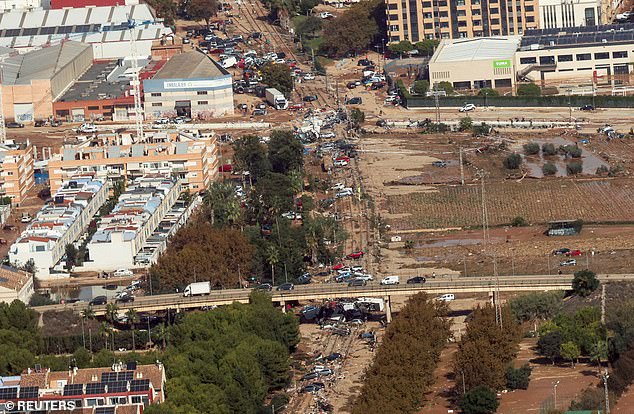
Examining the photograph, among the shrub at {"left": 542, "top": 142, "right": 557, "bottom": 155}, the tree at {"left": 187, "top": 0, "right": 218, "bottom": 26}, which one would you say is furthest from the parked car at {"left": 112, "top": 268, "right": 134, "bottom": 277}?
the tree at {"left": 187, "top": 0, "right": 218, "bottom": 26}

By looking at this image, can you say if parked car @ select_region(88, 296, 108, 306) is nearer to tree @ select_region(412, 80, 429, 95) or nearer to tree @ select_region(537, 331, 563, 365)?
tree @ select_region(537, 331, 563, 365)

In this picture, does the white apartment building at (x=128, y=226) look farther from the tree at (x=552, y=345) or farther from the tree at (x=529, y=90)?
the tree at (x=529, y=90)

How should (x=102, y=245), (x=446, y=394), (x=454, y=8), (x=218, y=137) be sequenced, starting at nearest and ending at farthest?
(x=446, y=394)
(x=102, y=245)
(x=218, y=137)
(x=454, y=8)

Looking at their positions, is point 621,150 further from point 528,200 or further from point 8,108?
point 8,108

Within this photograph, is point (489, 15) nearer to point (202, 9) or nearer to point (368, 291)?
point (202, 9)

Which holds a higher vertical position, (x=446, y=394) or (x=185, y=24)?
(x=185, y=24)

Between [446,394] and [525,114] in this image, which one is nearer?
[446,394]

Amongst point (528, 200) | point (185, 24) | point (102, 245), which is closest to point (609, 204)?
point (528, 200)
